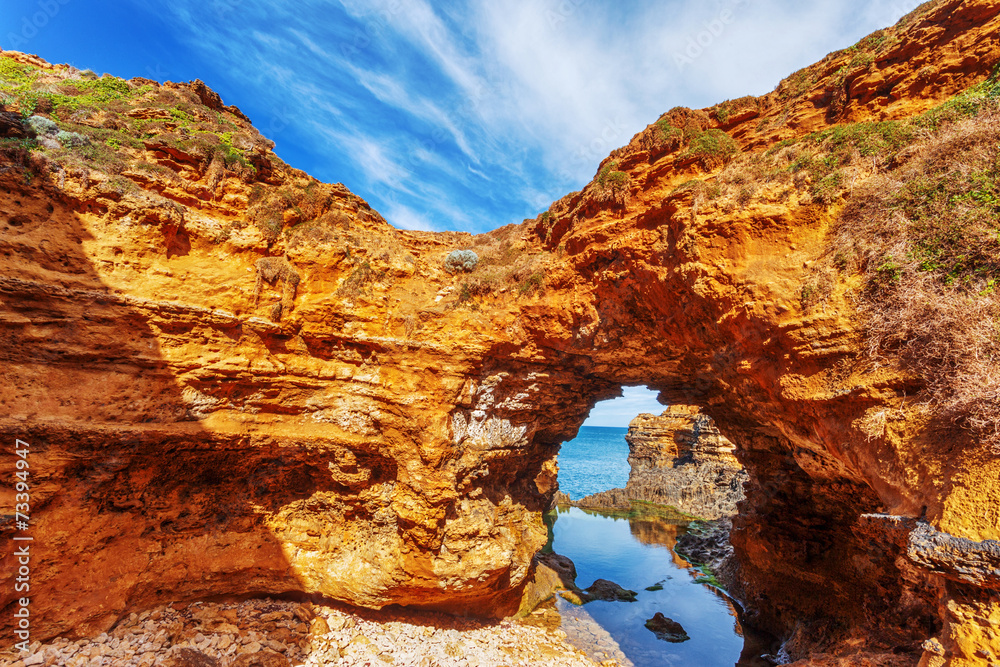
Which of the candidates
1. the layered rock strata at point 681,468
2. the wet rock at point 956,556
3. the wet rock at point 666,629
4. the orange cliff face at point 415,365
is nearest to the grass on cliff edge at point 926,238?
the orange cliff face at point 415,365

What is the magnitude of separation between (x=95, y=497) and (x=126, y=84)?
1168 centimetres

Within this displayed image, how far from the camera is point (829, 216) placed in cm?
664

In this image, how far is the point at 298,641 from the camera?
8398mm

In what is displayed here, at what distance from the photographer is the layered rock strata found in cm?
2547

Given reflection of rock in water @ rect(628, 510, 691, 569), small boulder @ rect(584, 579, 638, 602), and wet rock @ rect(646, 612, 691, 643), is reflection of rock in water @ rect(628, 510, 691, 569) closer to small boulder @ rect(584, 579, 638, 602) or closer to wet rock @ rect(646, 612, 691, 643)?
small boulder @ rect(584, 579, 638, 602)

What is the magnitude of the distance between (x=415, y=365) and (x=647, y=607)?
13.1 m

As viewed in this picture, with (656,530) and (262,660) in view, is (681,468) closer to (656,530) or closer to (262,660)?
(656,530)

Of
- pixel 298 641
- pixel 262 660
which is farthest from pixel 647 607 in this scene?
pixel 262 660

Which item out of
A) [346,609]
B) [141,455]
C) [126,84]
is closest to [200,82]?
[126,84]

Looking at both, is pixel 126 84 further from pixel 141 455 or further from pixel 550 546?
pixel 550 546

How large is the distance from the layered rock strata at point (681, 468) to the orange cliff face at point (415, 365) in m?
14.4

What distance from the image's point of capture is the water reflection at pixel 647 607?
11.1m

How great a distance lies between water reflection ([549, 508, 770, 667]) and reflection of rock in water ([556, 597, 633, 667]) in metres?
0.03

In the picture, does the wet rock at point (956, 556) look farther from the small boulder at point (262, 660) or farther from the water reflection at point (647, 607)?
the small boulder at point (262, 660)
